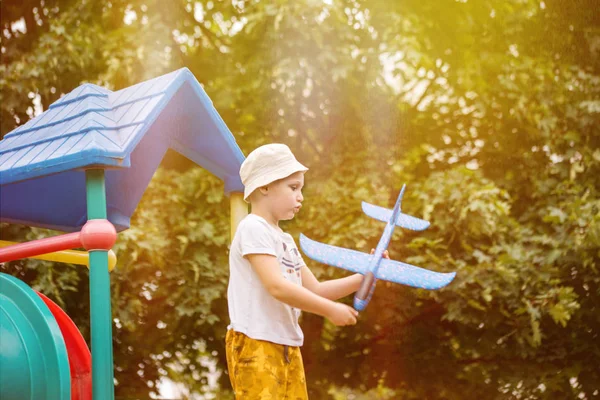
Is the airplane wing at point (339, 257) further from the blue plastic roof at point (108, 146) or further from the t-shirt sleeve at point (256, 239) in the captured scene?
the blue plastic roof at point (108, 146)

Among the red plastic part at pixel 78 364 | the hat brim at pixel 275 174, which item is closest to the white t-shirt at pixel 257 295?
the hat brim at pixel 275 174

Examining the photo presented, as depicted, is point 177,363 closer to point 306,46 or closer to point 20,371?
point 306,46

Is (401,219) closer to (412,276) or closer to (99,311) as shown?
(412,276)

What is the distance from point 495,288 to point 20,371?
312 centimetres

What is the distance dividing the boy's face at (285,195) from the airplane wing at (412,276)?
334mm

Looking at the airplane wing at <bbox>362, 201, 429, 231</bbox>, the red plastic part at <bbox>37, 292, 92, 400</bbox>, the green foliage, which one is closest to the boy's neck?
the airplane wing at <bbox>362, 201, 429, 231</bbox>

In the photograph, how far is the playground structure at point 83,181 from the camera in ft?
7.05

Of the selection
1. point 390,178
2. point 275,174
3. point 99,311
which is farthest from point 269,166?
point 390,178

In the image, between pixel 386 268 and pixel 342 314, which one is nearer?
pixel 342 314

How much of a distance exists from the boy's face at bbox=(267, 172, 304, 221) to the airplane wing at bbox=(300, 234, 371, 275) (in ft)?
0.42

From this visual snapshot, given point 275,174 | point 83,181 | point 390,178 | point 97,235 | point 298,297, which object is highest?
point 390,178

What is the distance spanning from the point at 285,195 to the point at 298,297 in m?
0.34

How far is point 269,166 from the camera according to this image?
2.22 metres

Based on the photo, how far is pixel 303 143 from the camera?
211 inches
